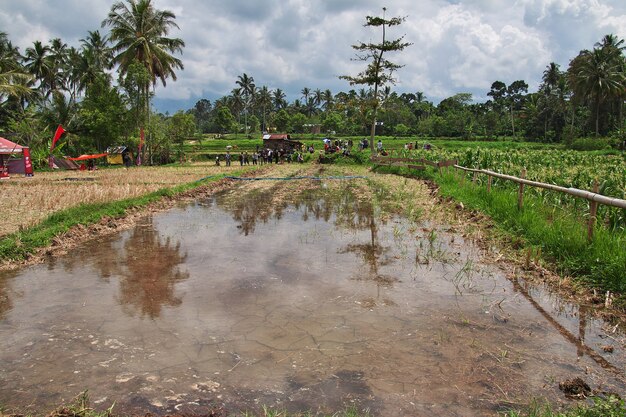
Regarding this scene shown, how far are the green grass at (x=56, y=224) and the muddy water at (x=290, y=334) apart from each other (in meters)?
0.63

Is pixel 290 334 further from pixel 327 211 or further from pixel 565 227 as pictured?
pixel 327 211

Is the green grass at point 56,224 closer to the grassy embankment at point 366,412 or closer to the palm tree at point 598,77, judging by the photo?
the grassy embankment at point 366,412

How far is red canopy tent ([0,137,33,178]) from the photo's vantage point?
73.0 feet

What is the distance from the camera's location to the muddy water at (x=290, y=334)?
10.6ft

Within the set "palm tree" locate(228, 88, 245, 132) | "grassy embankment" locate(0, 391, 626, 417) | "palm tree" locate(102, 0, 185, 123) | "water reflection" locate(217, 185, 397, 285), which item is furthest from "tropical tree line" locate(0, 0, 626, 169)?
"palm tree" locate(228, 88, 245, 132)

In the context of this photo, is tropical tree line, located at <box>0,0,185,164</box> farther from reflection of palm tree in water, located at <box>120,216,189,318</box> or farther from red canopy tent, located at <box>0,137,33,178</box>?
reflection of palm tree in water, located at <box>120,216,189,318</box>

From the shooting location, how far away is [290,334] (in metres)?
4.19

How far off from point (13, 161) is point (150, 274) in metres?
24.9

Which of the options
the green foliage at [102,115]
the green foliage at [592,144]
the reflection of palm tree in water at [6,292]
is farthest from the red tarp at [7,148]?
the green foliage at [592,144]

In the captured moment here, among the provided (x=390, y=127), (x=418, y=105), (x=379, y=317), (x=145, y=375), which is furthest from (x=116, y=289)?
(x=418, y=105)

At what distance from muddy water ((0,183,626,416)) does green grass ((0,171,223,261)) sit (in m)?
0.63

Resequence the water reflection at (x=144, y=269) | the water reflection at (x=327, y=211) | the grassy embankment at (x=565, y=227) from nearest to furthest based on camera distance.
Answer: the water reflection at (x=144, y=269)
the grassy embankment at (x=565, y=227)
the water reflection at (x=327, y=211)

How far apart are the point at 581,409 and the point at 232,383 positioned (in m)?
2.48

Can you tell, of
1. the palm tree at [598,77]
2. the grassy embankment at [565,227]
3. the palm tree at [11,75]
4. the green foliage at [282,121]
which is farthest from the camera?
the green foliage at [282,121]
